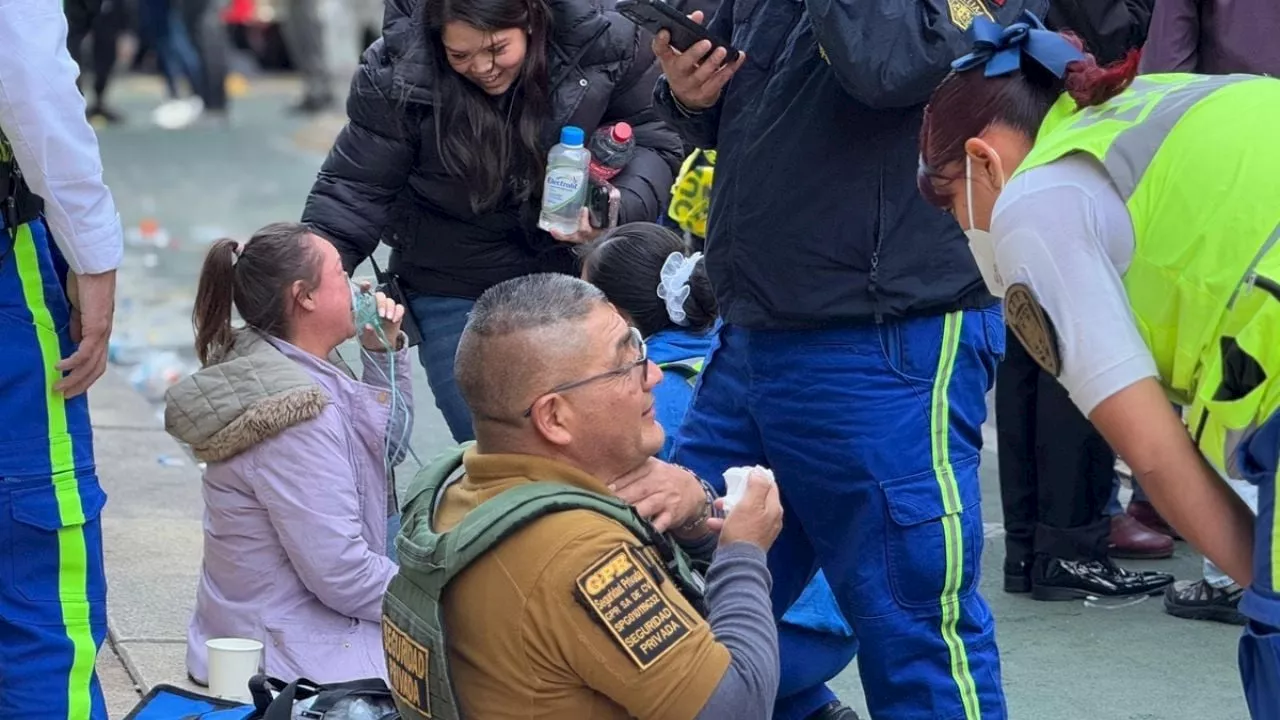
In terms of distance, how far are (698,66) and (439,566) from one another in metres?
1.18

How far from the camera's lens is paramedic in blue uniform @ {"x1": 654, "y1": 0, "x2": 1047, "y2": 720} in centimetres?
326

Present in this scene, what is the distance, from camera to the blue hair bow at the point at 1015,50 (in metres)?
2.55

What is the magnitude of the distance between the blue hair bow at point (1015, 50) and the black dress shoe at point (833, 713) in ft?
5.52

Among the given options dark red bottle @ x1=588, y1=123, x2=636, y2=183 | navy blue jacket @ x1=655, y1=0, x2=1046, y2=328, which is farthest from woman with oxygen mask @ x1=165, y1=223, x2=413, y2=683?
navy blue jacket @ x1=655, y1=0, x2=1046, y2=328

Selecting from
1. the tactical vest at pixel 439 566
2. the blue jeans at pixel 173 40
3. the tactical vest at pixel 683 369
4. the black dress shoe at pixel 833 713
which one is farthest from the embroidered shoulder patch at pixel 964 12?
the blue jeans at pixel 173 40

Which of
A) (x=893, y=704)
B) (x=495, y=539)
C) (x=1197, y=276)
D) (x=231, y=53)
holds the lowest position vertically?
(x=231, y=53)

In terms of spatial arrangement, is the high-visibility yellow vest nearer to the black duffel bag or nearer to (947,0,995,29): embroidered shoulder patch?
(947,0,995,29): embroidered shoulder patch

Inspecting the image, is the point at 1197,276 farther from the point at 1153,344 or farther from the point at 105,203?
the point at 105,203

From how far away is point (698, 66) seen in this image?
3.38m

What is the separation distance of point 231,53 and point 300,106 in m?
4.64

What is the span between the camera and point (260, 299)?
412 centimetres

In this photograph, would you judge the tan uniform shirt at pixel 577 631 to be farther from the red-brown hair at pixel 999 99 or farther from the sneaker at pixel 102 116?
the sneaker at pixel 102 116

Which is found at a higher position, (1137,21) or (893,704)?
(1137,21)

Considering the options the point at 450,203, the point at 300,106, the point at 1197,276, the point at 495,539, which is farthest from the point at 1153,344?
the point at 300,106
